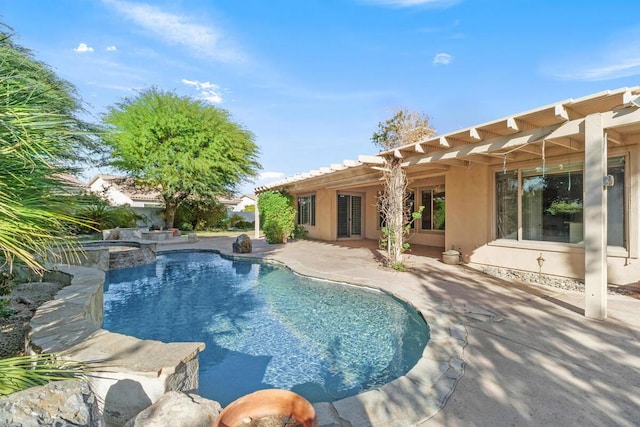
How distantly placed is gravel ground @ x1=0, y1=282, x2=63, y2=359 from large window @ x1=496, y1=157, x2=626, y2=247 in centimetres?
990

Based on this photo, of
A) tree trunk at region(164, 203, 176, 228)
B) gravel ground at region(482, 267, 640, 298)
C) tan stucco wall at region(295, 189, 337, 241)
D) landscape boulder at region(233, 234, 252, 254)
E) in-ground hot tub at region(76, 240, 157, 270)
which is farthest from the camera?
tree trunk at region(164, 203, 176, 228)

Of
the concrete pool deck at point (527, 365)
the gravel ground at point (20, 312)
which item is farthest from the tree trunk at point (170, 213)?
the concrete pool deck at point (527, 365)

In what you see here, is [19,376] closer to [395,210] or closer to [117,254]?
[395,210]

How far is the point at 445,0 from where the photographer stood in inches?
383

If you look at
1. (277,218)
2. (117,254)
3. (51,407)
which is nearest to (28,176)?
(51,407)

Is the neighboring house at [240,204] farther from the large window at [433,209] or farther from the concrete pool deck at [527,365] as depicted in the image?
the concrete pool deck at [527,365]

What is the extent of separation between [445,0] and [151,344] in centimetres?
1208

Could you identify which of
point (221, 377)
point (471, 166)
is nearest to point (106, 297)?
point (221, 377)

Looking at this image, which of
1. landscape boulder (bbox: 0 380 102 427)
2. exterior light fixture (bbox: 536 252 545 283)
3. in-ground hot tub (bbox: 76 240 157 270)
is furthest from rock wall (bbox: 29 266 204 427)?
exterior light fixture (bbox: 536 252 545 283)

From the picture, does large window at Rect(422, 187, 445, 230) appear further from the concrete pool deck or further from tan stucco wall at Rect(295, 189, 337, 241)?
the concrete pool deck

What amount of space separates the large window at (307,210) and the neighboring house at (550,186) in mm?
6265

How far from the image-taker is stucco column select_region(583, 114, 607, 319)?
4.61 meters

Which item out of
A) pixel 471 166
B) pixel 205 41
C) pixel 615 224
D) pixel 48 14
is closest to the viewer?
pixel 615 224

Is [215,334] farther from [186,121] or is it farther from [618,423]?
[186,121]
